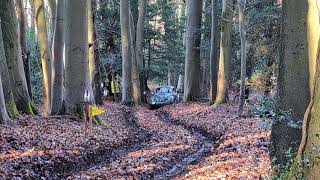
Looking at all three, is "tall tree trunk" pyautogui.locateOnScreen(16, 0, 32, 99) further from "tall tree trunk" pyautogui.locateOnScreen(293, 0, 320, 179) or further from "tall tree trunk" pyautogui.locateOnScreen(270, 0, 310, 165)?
"tall tree trunk" pyautogui.locateOnScreen(293, 0, 320, 179)

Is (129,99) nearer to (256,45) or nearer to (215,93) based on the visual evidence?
(215,93)

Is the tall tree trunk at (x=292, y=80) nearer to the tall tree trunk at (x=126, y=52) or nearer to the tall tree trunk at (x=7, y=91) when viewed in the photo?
the tall tree trunk at (x=7, y=91)

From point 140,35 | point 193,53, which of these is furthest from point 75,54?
point 140,35

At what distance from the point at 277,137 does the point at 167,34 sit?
107ft

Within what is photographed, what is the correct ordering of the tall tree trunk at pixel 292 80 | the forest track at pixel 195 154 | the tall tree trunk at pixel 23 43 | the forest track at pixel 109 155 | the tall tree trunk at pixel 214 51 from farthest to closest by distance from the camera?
the tall tree trunk at pixel 214 51 → the tall tree trunk at pixel 23 43 → the forest track at pixel 195 154 → the forest track at pixel 109 155 → the tall tree trunk at pixel 292 80

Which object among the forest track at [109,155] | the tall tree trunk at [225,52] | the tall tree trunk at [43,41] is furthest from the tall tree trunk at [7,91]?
the tall tree trunk at [225,52]

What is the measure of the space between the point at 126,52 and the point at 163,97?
4833 millimetres

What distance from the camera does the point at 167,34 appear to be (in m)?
37.9

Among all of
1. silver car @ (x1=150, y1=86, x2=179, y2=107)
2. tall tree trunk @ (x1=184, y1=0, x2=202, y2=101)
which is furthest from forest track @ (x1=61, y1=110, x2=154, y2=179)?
silver car @ (x1=150, y1=86, x2=179, y2=107)

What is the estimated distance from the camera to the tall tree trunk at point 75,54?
14.1 meters

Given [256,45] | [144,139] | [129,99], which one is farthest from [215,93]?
[144,139]

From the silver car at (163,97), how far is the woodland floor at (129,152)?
13.7 metres

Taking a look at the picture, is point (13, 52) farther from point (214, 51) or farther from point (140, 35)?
point (140, 35)

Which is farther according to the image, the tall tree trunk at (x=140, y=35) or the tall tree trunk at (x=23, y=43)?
the tall tree trunk at (x=140, y=35)
